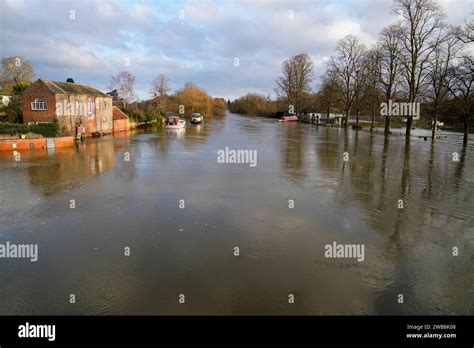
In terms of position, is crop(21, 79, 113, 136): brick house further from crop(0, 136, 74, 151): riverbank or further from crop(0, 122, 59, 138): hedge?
crop(0, 136, 74, 151): riverbank

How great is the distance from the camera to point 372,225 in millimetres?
9039

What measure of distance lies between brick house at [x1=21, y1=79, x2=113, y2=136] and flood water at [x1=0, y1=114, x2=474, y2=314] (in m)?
15.8

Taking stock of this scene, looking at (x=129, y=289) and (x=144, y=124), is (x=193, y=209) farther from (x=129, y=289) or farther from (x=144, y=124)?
(x=144, y=124)

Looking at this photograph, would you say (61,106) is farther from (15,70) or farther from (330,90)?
(330,90)

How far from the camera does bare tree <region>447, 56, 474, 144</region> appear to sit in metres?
27.7

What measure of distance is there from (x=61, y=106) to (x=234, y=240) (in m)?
28.4

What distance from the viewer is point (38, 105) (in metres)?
30.0

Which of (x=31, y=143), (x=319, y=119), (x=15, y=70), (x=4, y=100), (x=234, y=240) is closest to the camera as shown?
(x=234, y=240)

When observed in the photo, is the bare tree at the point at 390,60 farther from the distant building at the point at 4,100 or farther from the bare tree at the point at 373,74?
the distant building at the point at 4,100

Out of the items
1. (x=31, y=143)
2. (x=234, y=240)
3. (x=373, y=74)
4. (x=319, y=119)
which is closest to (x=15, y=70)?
(x=31, y=143)

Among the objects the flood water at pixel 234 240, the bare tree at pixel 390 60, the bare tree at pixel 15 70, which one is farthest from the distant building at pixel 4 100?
the bare tree at pixel 390 60

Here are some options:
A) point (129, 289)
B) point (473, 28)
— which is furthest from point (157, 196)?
point (473, 28)

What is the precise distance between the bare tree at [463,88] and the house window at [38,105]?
35.1 metres

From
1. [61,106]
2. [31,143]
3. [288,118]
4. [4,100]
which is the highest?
[4,100]
